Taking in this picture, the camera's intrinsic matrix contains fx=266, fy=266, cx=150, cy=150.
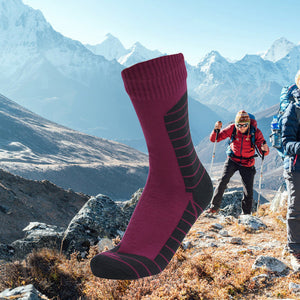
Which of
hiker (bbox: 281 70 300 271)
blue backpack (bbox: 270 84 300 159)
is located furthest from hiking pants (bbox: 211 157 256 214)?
hiker (bbox: 281 70 300 271)

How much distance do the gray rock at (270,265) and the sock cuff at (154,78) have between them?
2.95m

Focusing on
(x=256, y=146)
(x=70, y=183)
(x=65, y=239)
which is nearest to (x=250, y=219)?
(x=256, y=146)

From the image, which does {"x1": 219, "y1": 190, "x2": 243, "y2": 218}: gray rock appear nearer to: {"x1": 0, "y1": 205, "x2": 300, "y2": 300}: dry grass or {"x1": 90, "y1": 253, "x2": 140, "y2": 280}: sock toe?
{"x1": 0, "y1": 205, "x2": 300, "y2": 300}: dry grass

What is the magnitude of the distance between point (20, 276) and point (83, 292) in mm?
1038

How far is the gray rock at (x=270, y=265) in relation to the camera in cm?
360

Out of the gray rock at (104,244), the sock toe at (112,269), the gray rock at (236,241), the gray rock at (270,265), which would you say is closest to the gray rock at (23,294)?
the sock toe at (112,269)

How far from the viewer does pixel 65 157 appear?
454 ft

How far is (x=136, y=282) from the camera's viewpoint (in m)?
3.48

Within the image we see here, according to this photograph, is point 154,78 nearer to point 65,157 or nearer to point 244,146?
point 244,146

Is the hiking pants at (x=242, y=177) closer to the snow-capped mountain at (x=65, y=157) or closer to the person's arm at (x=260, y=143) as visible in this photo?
the person's arm at (x=260, y=143)

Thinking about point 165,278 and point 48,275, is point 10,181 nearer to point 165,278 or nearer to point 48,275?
point 48,275

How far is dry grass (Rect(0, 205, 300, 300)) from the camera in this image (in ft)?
10.6

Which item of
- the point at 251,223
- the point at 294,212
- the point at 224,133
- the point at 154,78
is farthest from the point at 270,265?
the point at 224,133

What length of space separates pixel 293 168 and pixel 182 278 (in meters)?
2.05
